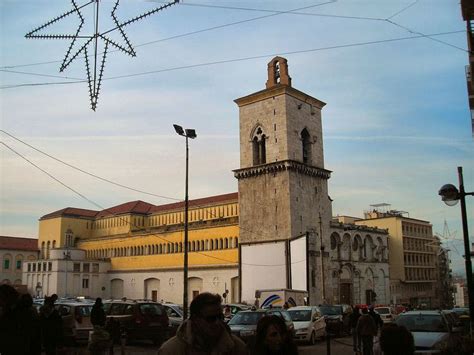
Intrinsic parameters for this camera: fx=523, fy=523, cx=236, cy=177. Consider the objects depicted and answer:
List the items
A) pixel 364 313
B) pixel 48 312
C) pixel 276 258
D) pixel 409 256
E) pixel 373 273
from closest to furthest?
1. pixel 48 312
2. pixel 364 313
3. pixel 276 258
4. pixel 373 273
5. pixel 409 256

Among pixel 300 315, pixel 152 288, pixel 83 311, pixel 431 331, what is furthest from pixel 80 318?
pixel 152 288

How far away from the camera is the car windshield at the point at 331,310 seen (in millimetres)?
26805

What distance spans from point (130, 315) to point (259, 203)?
28354 millimetres

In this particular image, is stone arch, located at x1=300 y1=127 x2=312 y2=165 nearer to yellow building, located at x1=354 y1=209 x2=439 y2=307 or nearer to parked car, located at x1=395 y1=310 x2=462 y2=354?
yellow building, located at x1=354 y1=209 x2=439 y2=307

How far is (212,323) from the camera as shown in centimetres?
377

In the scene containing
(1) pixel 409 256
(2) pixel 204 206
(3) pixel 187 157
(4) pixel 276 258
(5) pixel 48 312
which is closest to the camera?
(5) pixel 48 312

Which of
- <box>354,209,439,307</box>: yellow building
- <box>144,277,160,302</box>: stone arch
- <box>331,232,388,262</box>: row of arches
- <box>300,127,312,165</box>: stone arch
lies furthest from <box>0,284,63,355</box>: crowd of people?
<box>354,209,439,307</box>: yellow building

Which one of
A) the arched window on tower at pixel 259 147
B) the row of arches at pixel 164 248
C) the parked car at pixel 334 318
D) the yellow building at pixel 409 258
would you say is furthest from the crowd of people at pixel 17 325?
the yellow building at pixel 409 258

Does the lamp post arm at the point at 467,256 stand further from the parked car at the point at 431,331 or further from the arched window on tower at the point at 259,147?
the arched window on tower at the point at 259,147

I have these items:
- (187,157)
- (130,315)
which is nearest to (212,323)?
(130,315)

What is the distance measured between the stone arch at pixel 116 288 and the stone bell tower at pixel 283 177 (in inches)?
1113

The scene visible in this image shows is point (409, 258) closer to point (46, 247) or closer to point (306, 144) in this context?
point (306, 144)

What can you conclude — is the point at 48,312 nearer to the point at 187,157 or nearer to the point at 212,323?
the point at 212,323

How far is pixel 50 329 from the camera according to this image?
9305 millimetres
